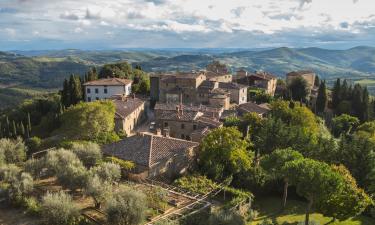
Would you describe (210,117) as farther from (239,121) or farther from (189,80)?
(189,80)

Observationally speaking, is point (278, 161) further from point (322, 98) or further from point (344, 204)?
point (322, 98)

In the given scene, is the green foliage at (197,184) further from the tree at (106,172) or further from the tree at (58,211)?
the tree at (58,211)

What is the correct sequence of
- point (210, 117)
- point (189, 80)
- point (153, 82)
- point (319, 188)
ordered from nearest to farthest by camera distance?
1. point (319, 188)
2. point (210, 117)
3. point (189, 80)
4. point (153, 82)

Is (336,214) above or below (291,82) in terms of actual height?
below

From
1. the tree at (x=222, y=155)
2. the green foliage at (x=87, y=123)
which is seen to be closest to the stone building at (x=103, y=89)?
the green foliage at (x=87, y=123)

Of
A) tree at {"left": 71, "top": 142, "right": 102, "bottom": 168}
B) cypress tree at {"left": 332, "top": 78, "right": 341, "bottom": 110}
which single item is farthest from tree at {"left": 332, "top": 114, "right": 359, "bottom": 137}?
tree at {"left": 71, "top": 142, "right": 102, "bottom": 168}

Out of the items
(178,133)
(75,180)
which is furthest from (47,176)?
(178,133)

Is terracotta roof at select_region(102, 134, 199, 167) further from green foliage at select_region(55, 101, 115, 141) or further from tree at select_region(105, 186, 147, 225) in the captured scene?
tree at select_region(105, 186, 147, 225)
